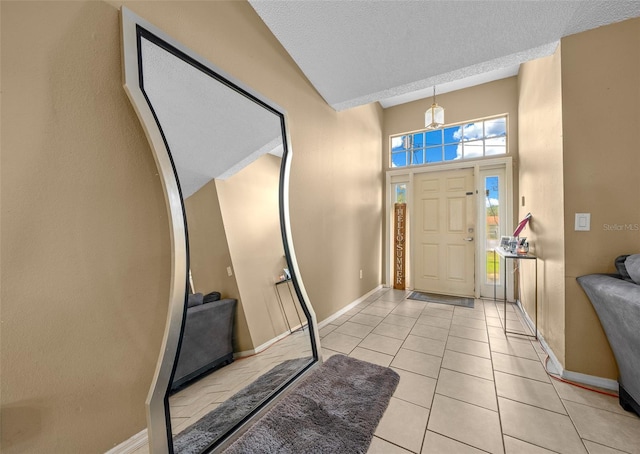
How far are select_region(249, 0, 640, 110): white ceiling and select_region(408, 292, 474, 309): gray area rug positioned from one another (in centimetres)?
276

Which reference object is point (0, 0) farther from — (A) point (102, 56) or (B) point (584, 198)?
(B) point (584, 198)

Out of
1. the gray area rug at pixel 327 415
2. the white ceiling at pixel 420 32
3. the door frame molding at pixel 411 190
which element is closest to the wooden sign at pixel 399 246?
the door frame molding at pixel 411 190

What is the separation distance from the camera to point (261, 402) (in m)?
1.36

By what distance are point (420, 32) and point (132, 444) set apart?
290 centimetres

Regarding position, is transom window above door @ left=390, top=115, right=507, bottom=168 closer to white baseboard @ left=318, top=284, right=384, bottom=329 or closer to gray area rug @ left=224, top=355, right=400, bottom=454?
white baseboard @ left=318, top=284, right=384, bottom=329

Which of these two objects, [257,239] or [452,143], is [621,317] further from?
[452,143]

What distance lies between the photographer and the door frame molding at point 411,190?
3283 millimetres

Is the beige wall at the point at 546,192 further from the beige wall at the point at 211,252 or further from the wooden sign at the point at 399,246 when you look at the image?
the beige wall at the point at 211,252

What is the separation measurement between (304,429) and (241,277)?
0.89m

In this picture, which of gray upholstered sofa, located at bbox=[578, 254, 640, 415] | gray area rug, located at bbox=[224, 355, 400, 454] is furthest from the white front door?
gray area rug, located at bbox=[224, 355, 400, 454]

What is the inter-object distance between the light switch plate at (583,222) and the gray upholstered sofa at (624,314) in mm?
234

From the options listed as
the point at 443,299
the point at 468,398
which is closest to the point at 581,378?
the point at 468,398

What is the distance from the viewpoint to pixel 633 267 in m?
1.26

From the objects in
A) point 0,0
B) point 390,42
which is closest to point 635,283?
point 390,42
